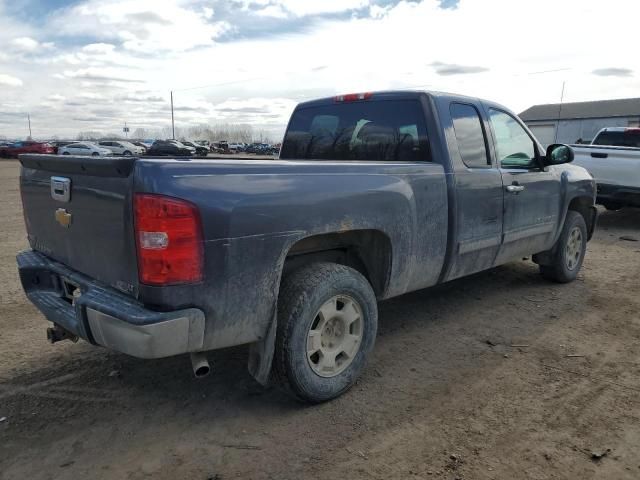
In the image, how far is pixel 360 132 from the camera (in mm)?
4324

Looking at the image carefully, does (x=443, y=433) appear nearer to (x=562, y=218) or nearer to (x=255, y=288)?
(x=255, y=288)

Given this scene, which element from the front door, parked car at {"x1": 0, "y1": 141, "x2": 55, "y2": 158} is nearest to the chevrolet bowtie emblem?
the front door

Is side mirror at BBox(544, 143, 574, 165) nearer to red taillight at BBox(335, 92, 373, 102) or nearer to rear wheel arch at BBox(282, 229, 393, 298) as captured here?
red taillight at BBox(335, 92, 373, 102)

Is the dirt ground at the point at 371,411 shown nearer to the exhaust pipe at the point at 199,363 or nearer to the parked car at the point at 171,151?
the exhaust pipe at the point at 199,363

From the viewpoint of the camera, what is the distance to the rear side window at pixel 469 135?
409cm

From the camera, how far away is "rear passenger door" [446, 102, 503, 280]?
3.96 metres

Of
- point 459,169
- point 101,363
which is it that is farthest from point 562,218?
point 101,363

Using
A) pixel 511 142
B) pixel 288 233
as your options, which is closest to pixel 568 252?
pixel 511 142

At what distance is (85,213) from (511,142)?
3735mm

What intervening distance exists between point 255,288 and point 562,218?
13.2 feet

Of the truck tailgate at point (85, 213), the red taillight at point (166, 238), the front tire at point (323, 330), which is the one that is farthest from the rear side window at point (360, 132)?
the truck tailgate at point (85, 213)

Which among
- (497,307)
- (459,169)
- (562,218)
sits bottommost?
(497,307)

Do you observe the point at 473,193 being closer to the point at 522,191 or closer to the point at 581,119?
the point at 522,191

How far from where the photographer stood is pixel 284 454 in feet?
8.77
